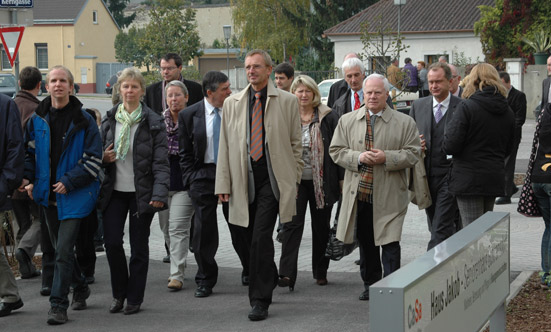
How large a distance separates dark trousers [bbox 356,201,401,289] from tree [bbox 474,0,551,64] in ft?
106

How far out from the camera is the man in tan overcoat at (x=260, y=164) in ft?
25.8

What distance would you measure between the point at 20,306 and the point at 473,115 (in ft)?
13.5

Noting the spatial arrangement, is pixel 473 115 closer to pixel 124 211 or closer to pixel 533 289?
pixel 533 289

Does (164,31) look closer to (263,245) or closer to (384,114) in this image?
(384,114)

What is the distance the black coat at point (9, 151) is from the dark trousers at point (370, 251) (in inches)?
111

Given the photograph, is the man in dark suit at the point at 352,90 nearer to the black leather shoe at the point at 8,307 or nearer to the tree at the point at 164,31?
the black leather shoe at the point at 8,307

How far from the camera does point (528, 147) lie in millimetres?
24375

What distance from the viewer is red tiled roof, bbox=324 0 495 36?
5334 centimetres

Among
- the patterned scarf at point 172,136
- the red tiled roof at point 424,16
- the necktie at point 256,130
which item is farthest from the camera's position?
the red tiled roof at point 424,16

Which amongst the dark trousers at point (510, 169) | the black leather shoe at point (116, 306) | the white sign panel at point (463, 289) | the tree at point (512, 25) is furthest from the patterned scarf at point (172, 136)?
the tree at point (512, 25)

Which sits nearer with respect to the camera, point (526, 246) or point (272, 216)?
point (272, 216)

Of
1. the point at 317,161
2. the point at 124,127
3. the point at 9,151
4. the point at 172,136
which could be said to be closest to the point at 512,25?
the point at 172,136

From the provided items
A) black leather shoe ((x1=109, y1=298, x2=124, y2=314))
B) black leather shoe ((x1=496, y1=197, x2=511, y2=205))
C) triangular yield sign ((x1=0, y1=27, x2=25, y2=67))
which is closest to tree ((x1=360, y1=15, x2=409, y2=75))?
black leather shoe ((x1=496, y1=197, x2=511, y2=205))

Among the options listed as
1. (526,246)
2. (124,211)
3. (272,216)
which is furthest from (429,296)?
(526,246)
